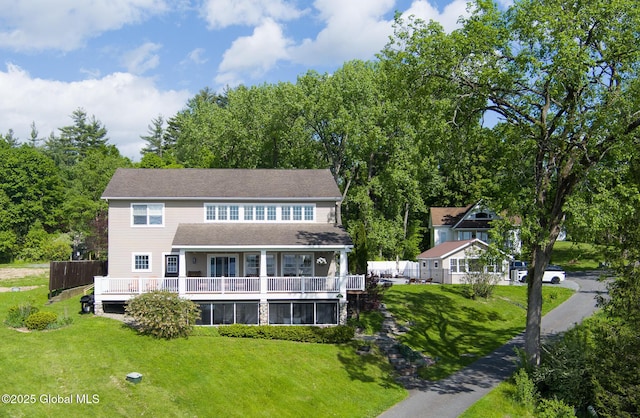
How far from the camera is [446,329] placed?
108ft

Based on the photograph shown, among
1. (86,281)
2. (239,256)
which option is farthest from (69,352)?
(86,281)

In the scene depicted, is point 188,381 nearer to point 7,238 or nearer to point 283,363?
point 283,363

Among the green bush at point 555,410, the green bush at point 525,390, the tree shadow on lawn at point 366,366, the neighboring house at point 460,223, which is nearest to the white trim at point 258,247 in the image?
the tree shadow on lawn at point 366,366

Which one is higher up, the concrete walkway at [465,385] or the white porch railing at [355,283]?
the white porch railing at [355,283]

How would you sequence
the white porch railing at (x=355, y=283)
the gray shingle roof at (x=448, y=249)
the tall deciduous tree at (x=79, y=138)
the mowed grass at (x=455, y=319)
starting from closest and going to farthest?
the mowed grass at (x=455, y=319) < the white porch railing at (x=355, y=283) < the gray shingle roof at (x=448, y=249) < the tall deciduous tree at (x=79, y=138)

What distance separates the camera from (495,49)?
23.4 metres

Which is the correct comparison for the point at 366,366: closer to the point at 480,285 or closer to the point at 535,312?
the point at 535,312

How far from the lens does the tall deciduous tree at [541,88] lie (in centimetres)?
2145

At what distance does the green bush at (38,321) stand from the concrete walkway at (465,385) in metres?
15.0

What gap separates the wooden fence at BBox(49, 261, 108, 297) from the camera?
3162 centimetres

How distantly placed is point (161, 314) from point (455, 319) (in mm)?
17820

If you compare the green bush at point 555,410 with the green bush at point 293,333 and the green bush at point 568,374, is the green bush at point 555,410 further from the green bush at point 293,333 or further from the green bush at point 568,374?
the green bush at point 293,333

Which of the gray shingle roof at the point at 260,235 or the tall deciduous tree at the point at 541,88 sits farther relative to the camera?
the gray shingle roof at the point at 260,235

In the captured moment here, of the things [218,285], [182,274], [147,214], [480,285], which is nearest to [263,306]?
[218,285]
